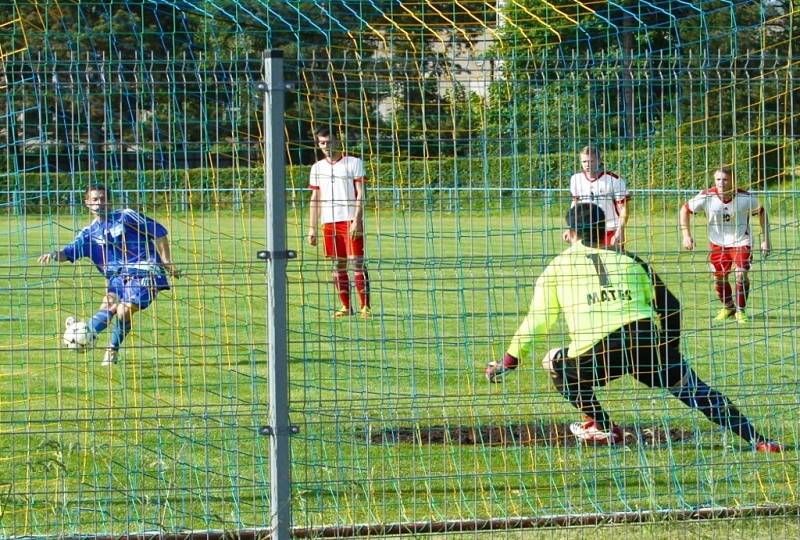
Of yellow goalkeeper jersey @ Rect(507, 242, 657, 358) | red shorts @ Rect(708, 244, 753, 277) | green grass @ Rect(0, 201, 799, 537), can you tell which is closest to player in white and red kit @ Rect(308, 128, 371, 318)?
green grass @ Rect(0, 201, 799, 537)

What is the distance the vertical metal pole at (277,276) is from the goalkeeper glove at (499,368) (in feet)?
5.02

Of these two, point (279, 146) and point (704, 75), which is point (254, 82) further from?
point (704, 75)

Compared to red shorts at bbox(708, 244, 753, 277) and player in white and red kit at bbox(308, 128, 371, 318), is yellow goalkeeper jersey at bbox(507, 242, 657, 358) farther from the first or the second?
player in white and red kit at bbox(308, 128, 371, 318)

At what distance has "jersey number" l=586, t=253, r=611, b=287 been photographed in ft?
22.3

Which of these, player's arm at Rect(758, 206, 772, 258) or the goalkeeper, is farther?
the goalkeeper

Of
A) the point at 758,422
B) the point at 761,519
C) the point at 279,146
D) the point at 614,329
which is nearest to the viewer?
the point at 279,146

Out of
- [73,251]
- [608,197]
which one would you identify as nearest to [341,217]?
[73,251]

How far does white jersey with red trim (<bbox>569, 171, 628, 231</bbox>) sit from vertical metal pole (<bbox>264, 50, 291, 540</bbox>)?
138 cm

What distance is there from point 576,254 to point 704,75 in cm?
166

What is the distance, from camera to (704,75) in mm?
5457

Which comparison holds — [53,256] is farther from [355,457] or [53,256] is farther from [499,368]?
[499,368]

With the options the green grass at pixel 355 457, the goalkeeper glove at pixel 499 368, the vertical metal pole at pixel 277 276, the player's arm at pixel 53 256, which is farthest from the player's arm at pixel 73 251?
the vertical metal pole at pixel 277 276

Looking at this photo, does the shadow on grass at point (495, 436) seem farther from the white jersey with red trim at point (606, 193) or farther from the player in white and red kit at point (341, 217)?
the white jersey with red trim at point (606, 193)

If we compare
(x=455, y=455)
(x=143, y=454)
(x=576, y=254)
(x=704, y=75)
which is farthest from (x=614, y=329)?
(x=143, y=454)
